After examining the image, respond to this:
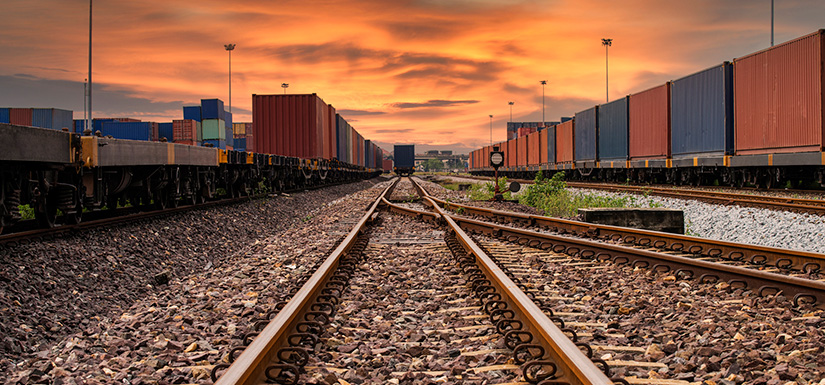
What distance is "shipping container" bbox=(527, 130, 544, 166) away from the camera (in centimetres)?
4244

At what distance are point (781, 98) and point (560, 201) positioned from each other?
747 cm

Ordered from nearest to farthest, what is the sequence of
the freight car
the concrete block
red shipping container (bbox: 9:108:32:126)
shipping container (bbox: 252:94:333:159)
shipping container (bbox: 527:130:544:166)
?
the concrete block, shipping container (bbox: 252:94:333:159), shipping container (bbox: 527:130:544:166), red shipping container (bbox: 9:108:32:126), the freight car

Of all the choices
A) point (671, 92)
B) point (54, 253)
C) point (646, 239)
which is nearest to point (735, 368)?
point (646, 239)

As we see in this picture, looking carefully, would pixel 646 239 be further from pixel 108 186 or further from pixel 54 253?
pixel 108 186

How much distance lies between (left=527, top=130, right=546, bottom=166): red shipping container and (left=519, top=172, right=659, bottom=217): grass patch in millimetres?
27204

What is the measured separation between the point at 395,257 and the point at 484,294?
2330 millimetres

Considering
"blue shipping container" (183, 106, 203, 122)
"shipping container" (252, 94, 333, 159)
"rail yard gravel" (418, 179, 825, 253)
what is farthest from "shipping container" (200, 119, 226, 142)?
"rail yard gravel" (418, 179, 825, 253)

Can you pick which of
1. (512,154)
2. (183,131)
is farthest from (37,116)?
(512,154)

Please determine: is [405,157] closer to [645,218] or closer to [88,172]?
[645,218]

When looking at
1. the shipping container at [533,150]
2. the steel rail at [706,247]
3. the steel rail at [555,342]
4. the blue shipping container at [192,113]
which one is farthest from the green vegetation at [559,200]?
the blue shipping container at [192,113]

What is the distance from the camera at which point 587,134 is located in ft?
103

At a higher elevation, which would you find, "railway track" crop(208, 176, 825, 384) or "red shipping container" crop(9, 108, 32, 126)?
"red shipping container" crop(9, 108, 32, 126)

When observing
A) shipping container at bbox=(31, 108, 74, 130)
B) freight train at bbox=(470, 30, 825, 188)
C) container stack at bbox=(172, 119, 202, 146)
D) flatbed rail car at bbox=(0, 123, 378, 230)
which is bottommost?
flatbed rail car at bbox=(0, 123, 378, 230)

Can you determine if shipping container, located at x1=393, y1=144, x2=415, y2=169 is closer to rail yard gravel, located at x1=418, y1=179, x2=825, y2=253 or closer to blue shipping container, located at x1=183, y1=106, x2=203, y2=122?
blue shipping container, located at x1=183, y1=106, x2=203, y2=122
